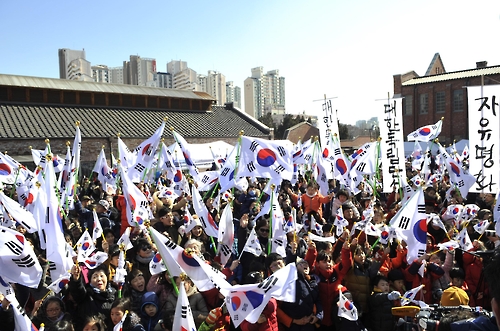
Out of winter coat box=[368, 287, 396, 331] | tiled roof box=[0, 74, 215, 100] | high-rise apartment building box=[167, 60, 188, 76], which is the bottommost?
winter coat box=[368, 287, 396, 331]

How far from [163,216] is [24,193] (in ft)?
13.9

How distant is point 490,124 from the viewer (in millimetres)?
6281

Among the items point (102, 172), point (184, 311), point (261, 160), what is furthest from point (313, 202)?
point (102, 172)

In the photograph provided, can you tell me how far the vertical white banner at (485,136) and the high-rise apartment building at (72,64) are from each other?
47.8 m

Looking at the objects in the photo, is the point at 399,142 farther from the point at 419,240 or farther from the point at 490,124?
the point at 419,240

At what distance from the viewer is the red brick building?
31.7 metres

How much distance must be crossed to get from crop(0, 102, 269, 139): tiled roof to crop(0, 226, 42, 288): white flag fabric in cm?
1671

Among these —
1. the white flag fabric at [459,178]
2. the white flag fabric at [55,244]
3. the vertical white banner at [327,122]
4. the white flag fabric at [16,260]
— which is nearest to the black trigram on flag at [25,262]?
the white flag fabric at [16,260]

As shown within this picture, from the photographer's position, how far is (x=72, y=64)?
54.5 m

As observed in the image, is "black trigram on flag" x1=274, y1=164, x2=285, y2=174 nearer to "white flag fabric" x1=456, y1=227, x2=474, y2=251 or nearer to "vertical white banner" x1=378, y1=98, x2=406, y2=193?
"vertical white banner" x1=378, y1=98, x2=406, y2=193

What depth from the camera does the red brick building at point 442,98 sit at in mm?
31656

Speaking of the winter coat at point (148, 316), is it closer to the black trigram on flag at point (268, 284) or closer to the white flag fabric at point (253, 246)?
the black trigram on flag at point (268, 284)

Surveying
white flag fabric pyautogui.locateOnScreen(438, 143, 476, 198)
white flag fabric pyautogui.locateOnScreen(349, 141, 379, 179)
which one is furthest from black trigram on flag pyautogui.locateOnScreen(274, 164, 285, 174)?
white flag fabric pyautogui.locateOnScreen(438, 143, 476, 198)

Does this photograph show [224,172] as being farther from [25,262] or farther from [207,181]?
[25,262]
